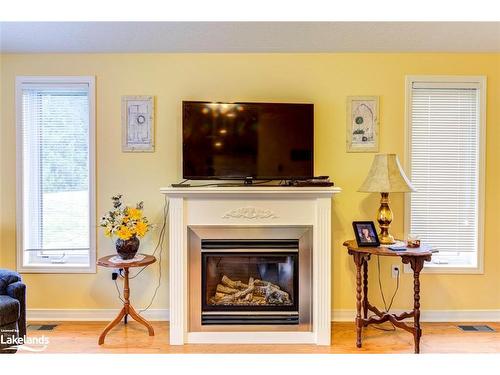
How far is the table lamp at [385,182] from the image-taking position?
8.68 feet

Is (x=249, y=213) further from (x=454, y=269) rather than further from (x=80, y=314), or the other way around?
(x=454, y=269)

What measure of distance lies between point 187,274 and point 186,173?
2.57ft

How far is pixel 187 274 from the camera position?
2689 millimetres

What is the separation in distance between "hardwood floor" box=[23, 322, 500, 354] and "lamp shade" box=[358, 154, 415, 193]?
1.16 meters

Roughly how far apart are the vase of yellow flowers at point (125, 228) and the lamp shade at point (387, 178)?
1.76 metres

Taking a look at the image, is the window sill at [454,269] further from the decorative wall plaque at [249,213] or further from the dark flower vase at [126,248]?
the dark flower vase at [126,248]

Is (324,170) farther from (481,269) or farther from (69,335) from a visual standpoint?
(69,335)

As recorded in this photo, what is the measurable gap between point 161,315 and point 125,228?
0.94 metres

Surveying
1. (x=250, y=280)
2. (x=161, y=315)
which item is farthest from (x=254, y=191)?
(x=161, y=315)

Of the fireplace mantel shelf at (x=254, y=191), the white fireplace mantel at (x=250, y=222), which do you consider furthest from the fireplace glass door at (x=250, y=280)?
the fireplace mantel shelf at (x=254, y=191)

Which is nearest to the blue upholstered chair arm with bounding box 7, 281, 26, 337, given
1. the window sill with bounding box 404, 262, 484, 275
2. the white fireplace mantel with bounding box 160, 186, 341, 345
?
the white fireplace mantel with bounding box 160, 186, 341, 345

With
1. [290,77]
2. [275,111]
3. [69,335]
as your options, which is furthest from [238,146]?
[69,335]

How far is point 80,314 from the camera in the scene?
3.14 m

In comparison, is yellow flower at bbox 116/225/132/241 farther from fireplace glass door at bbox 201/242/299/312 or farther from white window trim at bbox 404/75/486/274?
white window trim at bbox 404/75/486/274
